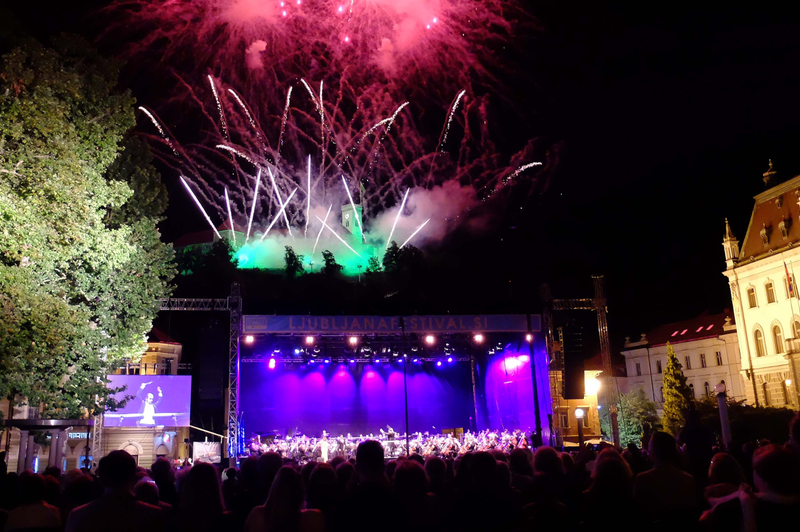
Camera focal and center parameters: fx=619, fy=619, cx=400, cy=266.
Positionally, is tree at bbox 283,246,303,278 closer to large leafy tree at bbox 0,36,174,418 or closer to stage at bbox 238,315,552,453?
stage at bbox 238,315,552,453

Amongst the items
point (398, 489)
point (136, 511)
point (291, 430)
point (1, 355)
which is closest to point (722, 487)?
point (398, 489)

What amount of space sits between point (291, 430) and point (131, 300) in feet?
55.1

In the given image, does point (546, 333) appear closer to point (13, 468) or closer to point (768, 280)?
point (768, 280)

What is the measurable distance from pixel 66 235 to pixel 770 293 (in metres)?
34.4

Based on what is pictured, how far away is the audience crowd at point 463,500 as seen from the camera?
3242 mm

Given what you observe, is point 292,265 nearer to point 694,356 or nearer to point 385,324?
point 385,324

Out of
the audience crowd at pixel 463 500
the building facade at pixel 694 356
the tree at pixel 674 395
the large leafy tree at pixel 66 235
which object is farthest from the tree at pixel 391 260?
the audience crowd at pixel 463 500

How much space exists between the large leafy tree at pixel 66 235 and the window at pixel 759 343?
3161 cm

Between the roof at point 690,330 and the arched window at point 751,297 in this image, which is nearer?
the arched window at point 751,297

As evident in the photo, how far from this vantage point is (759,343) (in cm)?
3416

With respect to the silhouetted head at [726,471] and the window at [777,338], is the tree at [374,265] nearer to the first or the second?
the window at [777,338]

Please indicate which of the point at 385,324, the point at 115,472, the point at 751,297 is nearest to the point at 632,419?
the point at 751,297

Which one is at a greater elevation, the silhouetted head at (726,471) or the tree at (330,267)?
the tree at (330,267)

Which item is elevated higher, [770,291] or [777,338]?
[770,291]
